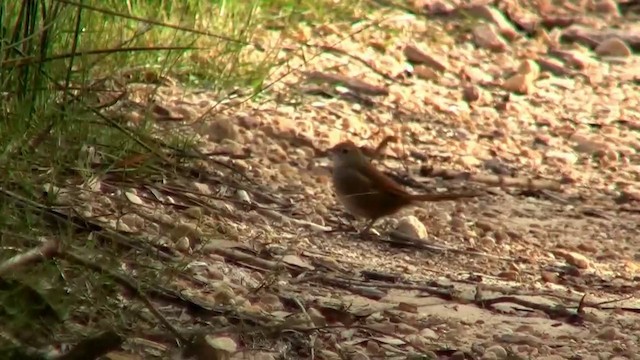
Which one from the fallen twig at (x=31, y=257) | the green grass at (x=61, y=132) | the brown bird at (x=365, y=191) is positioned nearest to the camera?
the fallen twig at (x=31, y=257)

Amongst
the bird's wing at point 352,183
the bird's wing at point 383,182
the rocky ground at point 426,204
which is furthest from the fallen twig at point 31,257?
the bird's wing at point 383,182

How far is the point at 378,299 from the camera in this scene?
15.5 ft

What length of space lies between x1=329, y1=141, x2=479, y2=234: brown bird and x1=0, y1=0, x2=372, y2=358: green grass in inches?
28.9

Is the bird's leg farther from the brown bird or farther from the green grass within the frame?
the green grass

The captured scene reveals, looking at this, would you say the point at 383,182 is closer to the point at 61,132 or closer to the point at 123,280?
the point at 61,132

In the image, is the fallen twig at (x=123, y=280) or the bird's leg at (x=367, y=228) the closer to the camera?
the fallen twig at (x=123, y=280)

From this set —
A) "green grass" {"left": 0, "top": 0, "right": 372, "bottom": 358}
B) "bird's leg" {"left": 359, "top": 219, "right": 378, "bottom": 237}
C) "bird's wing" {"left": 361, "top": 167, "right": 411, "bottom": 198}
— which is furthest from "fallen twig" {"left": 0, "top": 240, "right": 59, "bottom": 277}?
"bird's wing" {"left": 361, "top": 167, "right": 411, "bottom": 198}

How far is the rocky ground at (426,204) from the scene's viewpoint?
14.3 ft

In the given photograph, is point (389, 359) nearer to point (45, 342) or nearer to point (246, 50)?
point (45, 342)

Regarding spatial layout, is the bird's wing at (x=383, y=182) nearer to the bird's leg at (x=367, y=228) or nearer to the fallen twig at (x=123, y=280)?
the bird's leg at (x=367, y=228)

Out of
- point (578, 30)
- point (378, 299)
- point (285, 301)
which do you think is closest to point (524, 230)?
point (378, 299)

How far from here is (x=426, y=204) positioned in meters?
6.45

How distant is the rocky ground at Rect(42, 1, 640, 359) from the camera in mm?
4363

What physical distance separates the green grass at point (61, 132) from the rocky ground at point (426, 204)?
16cm
